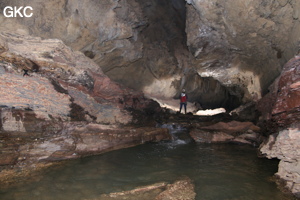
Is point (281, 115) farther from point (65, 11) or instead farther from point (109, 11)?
point (65, 11)

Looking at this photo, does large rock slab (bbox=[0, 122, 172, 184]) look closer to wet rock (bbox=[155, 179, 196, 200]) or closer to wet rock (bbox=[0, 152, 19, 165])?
wet rock (bbox=[0, 152, 19, 165])

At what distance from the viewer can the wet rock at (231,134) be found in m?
7.84

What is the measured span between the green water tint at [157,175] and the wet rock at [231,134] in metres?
1.50

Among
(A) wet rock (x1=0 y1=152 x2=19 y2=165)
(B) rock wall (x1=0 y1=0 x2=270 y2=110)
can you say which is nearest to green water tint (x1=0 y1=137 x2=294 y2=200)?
(A) wet rock (x1=0 y1=152 x2=19 y2=165)

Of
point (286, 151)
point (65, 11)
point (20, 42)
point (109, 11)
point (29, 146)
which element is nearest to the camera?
point (286, 151)

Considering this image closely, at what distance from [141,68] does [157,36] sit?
2237 millimetres

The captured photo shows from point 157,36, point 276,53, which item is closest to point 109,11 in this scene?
point 157,36

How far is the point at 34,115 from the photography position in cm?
558

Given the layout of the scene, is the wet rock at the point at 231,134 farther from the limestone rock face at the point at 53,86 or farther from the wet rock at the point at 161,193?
the wet rock at the point at 161,193

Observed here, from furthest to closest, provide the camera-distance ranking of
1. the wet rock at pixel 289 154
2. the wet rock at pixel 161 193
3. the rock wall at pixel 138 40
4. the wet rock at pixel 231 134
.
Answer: the wet rock at pixel 231 134, the rock wall at pixel 138 40, the wet rock at pixel 289 154, the wet rock at pixel 161 193

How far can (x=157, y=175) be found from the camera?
441cm

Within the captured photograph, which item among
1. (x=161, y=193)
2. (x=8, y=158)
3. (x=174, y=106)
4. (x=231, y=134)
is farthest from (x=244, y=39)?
(x=174, y=106)

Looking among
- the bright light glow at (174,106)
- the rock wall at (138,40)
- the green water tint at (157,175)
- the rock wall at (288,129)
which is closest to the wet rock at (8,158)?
the green water tint at (157,175)

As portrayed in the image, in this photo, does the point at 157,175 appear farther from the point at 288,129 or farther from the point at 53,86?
the point at 53,86
